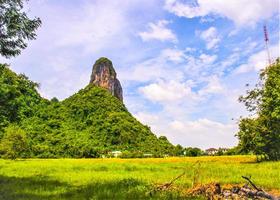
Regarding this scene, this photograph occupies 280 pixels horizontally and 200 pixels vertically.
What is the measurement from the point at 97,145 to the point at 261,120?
275 ft

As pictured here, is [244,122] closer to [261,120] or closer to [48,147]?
[261,120]

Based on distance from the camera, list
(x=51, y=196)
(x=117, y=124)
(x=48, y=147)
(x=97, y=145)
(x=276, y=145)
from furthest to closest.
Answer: (x=117, y=124) < (x=97, y=145) < (x=48, y=147) < (x=276, y=145) < (x=51, y=196)

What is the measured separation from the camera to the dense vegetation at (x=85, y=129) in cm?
10475

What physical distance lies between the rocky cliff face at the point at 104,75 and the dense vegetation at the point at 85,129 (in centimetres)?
1849

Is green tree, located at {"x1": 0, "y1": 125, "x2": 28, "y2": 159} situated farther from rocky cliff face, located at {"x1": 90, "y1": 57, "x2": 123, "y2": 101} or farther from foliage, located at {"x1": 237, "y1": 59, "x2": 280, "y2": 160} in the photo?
rocky cliff face, located at {"x1": 90, "y1": 57, "x2": 123, "y2": 101}

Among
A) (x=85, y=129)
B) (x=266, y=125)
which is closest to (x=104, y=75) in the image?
(x=85, y=129)

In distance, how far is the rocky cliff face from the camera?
607ft

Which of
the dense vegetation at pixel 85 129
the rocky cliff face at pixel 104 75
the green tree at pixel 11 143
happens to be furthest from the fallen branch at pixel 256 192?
the rocky cliff face at pixel 104 75

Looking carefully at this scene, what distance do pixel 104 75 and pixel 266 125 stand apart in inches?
5677

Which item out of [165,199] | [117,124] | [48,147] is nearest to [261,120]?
[165,199]

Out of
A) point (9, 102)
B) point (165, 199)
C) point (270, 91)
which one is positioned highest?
point (270, 91)

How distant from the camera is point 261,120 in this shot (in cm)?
4597

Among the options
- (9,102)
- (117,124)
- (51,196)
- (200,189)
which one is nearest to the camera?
(200,189)

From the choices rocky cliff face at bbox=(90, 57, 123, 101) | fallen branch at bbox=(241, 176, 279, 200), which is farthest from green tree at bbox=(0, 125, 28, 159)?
rocky cliff face at bbox=(90, 57, 123, 101)
